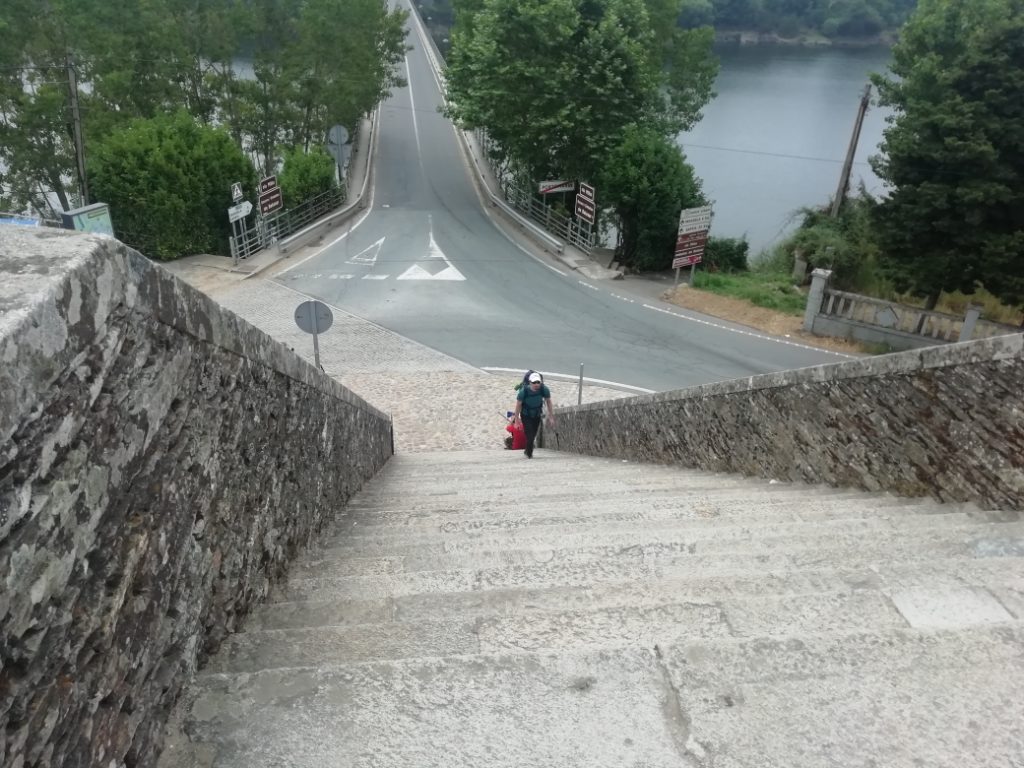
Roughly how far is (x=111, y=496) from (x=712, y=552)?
93.6 inches

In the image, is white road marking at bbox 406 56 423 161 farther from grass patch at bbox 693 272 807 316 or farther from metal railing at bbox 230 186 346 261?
grass patch at bbox 693 272 807 316

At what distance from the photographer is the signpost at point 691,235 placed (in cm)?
1872

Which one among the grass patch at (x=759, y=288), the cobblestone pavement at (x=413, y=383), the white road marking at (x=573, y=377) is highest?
the grass patch at (x=759, y=288)

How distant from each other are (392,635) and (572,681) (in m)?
0.63

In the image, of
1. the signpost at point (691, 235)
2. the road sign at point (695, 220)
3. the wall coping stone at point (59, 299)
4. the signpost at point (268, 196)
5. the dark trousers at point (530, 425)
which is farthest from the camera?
the signpost at point (268, 196)

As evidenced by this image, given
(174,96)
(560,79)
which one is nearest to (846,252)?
(560,79)

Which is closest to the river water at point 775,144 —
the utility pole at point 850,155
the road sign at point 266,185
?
the utility pole at point 850,155

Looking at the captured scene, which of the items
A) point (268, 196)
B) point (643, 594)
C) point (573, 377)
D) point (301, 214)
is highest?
point (643, 594)

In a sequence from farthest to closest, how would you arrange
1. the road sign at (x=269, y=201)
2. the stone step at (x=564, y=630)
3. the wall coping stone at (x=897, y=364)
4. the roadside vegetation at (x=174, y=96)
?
the roadside vegetation at (x=174, y=96), the road sign at (x=269, y=201), the wall coping stone at (x=897, y=364), the stone step at (x=564, y=630)

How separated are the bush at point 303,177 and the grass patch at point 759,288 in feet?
42.3

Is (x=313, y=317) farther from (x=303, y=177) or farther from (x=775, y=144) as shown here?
(x=775, y=144)

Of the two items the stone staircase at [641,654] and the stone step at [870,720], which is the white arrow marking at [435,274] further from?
the stone step at [870,720]

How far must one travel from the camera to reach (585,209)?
856 inches

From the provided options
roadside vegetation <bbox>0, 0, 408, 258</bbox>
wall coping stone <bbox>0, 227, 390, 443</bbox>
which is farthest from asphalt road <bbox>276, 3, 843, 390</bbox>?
wall coping stone <bbox>0, 227, 390, 443</bbox>
